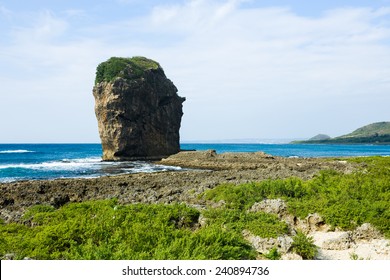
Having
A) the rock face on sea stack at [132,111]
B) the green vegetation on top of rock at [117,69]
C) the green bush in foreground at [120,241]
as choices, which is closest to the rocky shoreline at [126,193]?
the green bush in foreground at [120,241]

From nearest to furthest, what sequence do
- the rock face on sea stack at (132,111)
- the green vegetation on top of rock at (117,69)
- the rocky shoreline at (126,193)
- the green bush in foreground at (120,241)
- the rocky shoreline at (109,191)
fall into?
1. the green bush in foreground at (120,241)
2. the rocky shoreline at (126,193)
3. the rocky shoreline at (109,191)
4. the rock face on sea stack at (132,111)
5. the green vegetation on top of rock at (117,69)

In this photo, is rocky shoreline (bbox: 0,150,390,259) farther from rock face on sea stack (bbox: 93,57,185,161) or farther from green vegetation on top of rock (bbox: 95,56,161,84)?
green vegetation on top of rock (bbox: 95,56,161,84)

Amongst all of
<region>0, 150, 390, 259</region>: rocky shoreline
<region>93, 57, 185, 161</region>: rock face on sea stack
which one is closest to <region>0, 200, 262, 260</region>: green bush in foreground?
<region>0, 150, 390, 259</region>: rocky shoreline

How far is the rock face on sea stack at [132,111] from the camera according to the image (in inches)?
2960

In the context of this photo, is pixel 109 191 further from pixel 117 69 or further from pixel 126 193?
→ pixel 117 69

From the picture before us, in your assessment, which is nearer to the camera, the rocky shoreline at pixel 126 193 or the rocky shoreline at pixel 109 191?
the rocky shoreline at pixel 126 193

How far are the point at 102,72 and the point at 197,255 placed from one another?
7686 cm

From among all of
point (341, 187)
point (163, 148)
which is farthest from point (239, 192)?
point (163, 148)

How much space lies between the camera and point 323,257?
35.7 ft

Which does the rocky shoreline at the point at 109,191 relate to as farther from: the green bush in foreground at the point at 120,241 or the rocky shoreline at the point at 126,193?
the green bush in foreground at the point at 120,241

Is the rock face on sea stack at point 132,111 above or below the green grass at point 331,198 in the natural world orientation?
above

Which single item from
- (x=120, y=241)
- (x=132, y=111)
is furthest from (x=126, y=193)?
(x=132, y=111)

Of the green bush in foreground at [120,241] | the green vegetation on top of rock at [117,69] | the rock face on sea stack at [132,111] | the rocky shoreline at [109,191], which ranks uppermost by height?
the green vegetation on top of rock at [117,69]

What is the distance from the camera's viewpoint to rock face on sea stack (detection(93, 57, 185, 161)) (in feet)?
247
